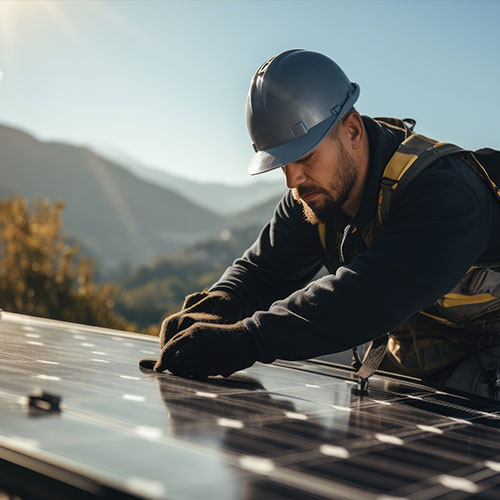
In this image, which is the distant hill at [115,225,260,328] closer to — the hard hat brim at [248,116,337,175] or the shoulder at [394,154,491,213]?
the hard hat brim at [248,116,337,175]

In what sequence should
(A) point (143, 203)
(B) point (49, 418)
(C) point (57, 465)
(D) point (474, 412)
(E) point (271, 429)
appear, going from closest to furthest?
(C) point (57, 465) < (B) point (49, 418) < (E) point (271, 429) < (D) point (474, 412) < (A) point (143, 203)

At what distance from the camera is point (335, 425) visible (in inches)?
63.6

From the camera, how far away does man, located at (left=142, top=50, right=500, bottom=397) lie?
7.22 ft

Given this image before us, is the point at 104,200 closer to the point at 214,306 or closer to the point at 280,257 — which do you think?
the point at 280,257

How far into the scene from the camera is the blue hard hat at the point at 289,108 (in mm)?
2666

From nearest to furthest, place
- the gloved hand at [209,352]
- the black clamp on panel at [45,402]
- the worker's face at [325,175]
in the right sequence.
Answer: the black clamp on panel at [45,402], the gloved hand at [209,352], the worker's face at [325,175]

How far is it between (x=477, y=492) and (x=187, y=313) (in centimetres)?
167

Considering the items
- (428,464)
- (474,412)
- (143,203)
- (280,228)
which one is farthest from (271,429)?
(143,203)

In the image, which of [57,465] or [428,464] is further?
[428,464]

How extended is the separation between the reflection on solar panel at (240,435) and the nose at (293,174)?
85cm

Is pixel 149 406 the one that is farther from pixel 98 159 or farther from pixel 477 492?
pixel 98 159

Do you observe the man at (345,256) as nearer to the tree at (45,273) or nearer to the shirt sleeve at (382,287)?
the shirt sleeve at (382,287)

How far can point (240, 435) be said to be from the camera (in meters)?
1.35

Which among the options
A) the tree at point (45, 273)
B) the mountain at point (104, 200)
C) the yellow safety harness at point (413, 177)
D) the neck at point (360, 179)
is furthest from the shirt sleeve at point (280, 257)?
the mountain at point (104, 200)
